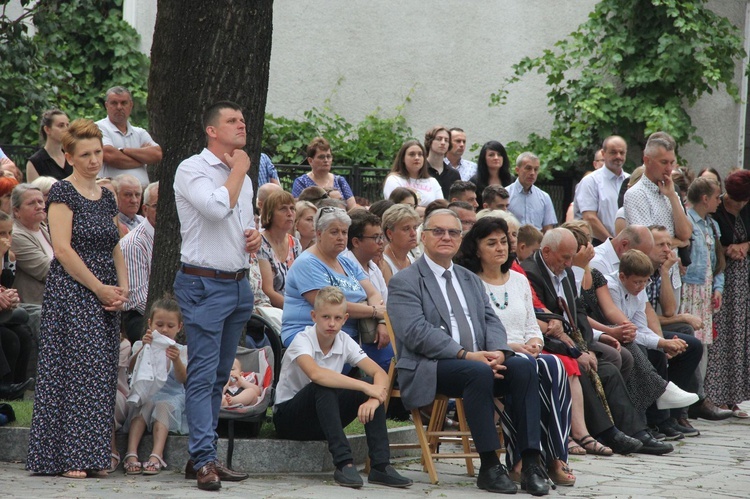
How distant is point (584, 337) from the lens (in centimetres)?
916

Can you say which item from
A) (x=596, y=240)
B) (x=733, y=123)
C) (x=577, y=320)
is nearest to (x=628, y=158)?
(x=733, y=123)

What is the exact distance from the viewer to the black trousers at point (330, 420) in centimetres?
714

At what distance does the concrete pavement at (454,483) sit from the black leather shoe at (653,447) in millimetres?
59

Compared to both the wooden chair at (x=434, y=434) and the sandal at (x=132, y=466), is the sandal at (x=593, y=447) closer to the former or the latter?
the wooden chair at (x=434, y=434)

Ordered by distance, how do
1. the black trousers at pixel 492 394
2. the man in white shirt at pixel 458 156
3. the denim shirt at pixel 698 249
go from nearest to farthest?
1. the black trousers at pixel 492 394
2. the denim shirt at pixel 698 249
3. the man in white shirt at pixel 458 156

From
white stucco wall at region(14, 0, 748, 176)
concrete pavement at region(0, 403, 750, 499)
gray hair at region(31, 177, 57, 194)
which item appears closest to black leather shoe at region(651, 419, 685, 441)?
concrete pavement at region(0, 403, 750, 499)

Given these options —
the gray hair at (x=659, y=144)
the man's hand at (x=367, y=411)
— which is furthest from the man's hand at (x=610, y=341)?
the man's hand at (x=367, y=411)

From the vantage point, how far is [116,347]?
7246 millimetres

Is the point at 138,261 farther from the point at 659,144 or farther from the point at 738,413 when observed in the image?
the point at 738,413

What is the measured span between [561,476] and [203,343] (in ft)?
8.19

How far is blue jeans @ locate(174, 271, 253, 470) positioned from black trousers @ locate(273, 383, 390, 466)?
0.65m

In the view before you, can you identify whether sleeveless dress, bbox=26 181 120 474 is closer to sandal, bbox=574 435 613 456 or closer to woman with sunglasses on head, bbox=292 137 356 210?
sandal, bbox=574 435 613 456

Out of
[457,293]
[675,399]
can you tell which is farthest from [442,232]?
[675,399]

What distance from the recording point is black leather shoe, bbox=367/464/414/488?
715 centimetres
